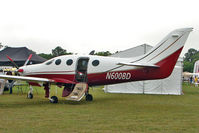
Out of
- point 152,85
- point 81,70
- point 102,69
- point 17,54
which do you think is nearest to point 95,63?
point 102,69

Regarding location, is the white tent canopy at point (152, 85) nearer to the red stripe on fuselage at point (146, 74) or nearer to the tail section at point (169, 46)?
the red stripe on fuselage at point (146, 74)

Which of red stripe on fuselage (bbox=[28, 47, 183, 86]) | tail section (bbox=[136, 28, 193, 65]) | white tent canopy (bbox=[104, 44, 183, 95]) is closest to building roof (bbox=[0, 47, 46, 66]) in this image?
white tent canopy (bbox=[104, 44, 183, 95])

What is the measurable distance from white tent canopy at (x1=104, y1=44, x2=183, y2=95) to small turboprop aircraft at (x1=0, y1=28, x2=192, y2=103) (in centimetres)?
764

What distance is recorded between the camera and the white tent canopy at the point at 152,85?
63.8 feet

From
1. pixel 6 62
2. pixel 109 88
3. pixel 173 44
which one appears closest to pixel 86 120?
pixel 173 44

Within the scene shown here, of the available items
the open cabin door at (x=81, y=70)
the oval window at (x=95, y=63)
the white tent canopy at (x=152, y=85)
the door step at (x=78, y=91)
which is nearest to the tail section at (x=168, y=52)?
the oval window at (x=95, y=63)

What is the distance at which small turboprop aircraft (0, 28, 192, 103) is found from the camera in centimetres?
1091

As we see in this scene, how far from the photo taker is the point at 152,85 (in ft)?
65.4

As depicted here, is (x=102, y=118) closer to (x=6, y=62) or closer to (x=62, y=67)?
(x=62, y=67)

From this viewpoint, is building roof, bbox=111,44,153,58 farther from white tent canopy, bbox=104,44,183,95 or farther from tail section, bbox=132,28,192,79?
tail section, bbox=132,28,192,79

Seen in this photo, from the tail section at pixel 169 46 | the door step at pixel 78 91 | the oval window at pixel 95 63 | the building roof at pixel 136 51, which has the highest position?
the building roof at pixel 136 51

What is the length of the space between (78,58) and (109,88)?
850 centimetres

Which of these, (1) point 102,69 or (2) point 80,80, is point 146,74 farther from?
(2) point 80,80

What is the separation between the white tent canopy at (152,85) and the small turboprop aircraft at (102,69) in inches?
301
